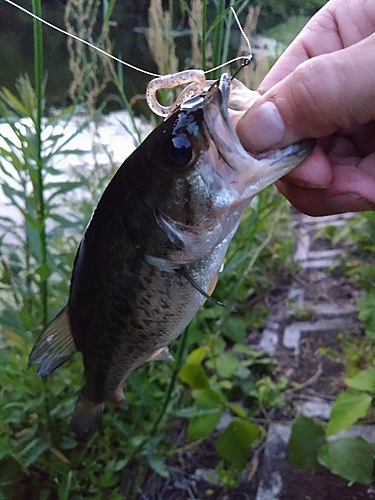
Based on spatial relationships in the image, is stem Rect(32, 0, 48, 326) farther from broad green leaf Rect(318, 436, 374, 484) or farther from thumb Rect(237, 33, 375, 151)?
broad green leaf Rect(318, 436, 374, 484)

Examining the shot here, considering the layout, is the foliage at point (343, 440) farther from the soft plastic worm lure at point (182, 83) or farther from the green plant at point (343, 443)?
the soft plastic worm lure at point (182, 83)

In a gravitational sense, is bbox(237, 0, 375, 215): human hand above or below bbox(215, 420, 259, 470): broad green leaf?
above

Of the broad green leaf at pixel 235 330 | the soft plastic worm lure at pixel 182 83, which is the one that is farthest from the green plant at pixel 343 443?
the soft plastic worm lure at pixel 182 83

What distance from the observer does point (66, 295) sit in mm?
1285

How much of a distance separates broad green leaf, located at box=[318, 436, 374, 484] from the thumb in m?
0.80

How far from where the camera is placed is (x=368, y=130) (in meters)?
0.97

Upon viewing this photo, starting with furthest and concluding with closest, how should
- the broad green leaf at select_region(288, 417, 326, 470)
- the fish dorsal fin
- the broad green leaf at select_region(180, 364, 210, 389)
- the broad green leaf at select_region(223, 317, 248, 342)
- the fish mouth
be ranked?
the broad green leaf at select_region(223, 317, 248, 342), the broad green leaf at select_region(180, 364, 210, 389), the broad green leaf at select_region(288, 417, 326, 470), the fish dorsal fin, the fish mouth

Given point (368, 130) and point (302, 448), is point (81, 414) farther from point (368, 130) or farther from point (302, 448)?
point (368, 130)

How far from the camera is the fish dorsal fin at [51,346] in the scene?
91 cm

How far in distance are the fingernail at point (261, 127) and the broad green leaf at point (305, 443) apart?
0.81 metres

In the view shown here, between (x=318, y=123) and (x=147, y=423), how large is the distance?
1012 millimetres

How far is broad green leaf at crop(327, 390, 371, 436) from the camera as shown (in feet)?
3.73

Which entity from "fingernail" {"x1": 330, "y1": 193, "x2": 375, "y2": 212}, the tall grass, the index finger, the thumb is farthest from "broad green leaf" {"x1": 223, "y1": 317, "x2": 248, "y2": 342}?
the thumb

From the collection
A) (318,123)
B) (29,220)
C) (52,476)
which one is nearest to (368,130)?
(318,123)
